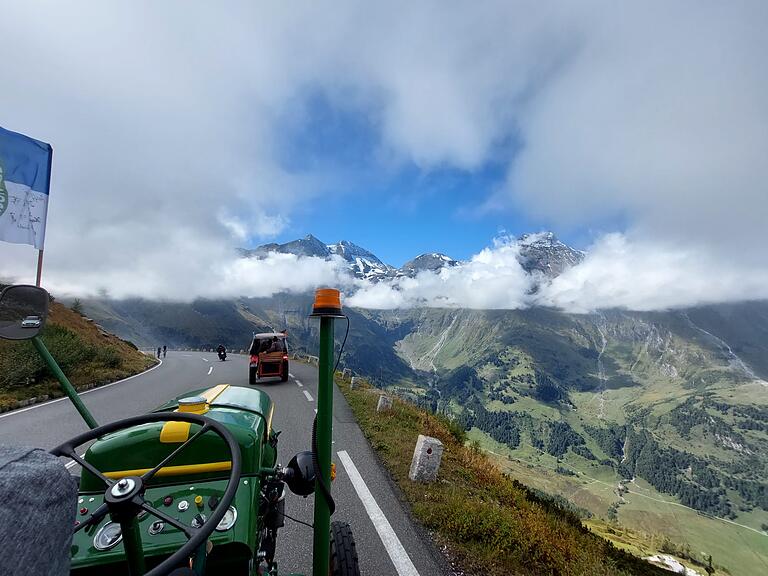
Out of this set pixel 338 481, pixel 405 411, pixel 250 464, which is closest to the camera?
pixel 250 464

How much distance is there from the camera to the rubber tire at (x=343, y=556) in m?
3.25

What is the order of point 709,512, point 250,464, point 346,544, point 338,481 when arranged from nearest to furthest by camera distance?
point 250,464 < point 346,544 < point 338,481 < point 709,512

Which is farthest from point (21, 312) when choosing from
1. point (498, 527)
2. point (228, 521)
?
point (498, 527)

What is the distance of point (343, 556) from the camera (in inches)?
131

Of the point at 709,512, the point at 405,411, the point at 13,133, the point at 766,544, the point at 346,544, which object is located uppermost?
the point at 13,133

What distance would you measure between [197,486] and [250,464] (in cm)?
33

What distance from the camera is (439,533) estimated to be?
16.0ft

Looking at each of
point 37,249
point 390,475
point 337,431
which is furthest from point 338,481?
point 37,249

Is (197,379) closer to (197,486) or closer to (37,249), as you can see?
(37,249)

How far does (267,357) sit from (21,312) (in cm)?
1592

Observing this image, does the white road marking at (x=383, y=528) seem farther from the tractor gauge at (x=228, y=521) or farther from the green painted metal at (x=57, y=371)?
the green painted metal at (x=57, y=371)

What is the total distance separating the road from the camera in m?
4.30

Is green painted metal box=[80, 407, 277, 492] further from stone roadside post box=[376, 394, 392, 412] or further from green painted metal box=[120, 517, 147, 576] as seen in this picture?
stone roadside post box=[376, 394, 392, 412]

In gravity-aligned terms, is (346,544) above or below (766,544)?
above
